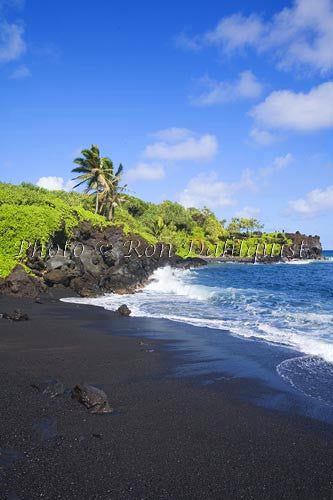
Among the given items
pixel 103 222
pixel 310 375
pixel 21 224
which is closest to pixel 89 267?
pixel 21 224

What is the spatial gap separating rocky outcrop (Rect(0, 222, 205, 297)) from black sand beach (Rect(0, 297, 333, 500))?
11.4 metres

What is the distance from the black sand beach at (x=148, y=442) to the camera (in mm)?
3307

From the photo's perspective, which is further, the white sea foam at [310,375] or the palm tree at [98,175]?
the palm tree at [98,175]

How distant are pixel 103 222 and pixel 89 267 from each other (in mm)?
8156

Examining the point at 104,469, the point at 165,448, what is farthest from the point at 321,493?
the point at 104,469

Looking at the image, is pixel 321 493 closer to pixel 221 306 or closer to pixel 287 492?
pixel 287 492

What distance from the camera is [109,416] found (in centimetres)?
473

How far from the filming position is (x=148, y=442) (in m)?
4.13

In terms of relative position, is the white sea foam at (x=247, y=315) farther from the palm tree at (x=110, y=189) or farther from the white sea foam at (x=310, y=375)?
the palm tree at (x=110, y=189)

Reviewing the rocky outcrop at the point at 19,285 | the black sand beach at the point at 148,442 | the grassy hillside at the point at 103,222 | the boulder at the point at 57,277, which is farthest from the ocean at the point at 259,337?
the grassy hillside at the point at 103,222

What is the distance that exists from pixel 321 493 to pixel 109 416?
2744 millimetres

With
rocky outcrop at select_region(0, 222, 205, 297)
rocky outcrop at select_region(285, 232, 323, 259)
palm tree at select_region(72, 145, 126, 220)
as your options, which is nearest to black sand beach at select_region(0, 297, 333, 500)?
rocky outcrop at select_region(0, 222, 205, 297)

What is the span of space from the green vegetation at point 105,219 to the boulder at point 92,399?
1503 cm

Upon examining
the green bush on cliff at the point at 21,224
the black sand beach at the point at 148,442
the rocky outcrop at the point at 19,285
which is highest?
the green bush on cliff at the point at 21,224
